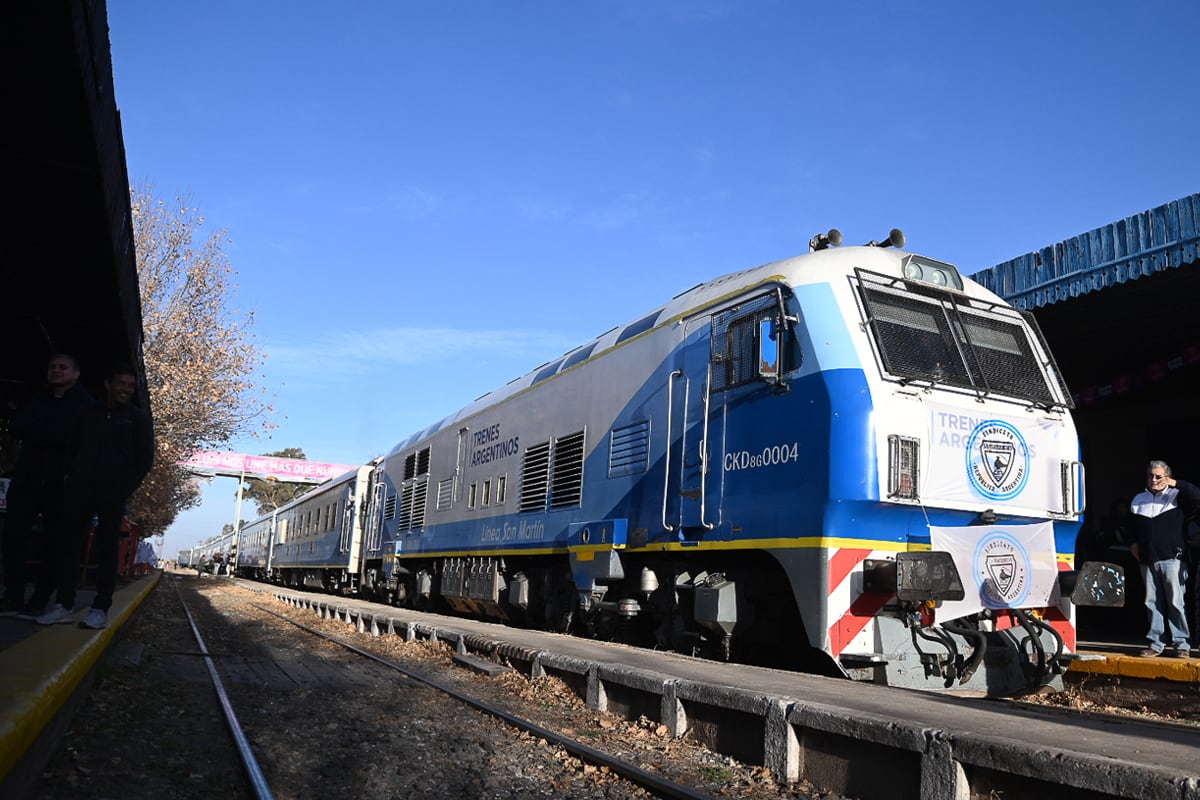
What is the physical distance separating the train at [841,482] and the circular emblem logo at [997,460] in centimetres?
2

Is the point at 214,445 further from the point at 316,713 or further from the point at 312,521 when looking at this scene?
the point at 316,713

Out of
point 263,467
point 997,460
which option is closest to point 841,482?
point 997,460

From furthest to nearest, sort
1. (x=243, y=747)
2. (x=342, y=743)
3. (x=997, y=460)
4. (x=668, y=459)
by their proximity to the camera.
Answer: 1. (x=668, y=459)
2. (x=997, y=460)
3. (x=342, y=743)
4. (x=243, y=747)

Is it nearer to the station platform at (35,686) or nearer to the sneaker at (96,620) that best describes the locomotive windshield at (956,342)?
the station platform at (35,686)

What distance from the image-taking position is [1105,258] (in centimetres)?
961

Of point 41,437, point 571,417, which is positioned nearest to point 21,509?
point 41,437

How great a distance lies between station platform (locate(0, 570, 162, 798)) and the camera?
2992mm

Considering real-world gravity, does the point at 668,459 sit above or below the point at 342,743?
above

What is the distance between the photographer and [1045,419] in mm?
7273

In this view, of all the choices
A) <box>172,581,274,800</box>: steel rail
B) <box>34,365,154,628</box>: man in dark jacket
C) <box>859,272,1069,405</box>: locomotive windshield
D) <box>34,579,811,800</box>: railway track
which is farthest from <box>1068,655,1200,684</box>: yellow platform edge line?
<box>34,365,154,628</box>: man in dark jacket

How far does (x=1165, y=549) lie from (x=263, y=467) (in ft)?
202

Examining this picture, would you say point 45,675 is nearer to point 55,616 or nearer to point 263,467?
point 55,616

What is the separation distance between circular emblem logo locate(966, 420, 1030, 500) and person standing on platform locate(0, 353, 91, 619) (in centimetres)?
603

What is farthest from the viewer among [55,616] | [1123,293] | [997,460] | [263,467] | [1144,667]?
[263,467]
